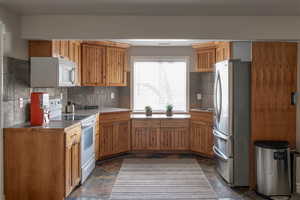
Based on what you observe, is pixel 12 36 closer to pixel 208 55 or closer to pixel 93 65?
pixel 93 65

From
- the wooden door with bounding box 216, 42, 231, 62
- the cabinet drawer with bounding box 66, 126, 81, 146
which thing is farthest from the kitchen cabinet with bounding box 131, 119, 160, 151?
the cabinet drawer with bounding box 66, 126, 81, 146

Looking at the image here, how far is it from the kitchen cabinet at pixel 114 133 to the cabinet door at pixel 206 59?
6.03ft

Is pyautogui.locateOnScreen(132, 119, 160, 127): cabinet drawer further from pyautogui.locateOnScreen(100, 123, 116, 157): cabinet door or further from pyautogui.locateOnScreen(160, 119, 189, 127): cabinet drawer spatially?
pyautogui.locateOnScreen(100, 123, 116, 157): cabinet door

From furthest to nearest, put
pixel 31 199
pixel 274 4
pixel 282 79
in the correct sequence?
pixel 282 79 < pixel 31 199 < pixel 274 4

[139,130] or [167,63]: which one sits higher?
[167,63]

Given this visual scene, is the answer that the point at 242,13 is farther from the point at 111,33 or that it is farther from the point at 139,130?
the point at 139,130

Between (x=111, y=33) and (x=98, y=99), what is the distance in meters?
2.72

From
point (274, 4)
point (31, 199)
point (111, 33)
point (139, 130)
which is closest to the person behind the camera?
point (274, 4)

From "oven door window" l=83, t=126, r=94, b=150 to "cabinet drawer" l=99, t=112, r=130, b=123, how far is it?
0.65 metres

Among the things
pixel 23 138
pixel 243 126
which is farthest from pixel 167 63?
pixel 23 138

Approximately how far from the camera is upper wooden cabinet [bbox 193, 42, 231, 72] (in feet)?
18.9

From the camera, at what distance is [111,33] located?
389 cm

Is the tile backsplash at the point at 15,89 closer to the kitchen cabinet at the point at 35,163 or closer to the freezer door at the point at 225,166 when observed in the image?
the kitchen cabinet at the point at 35,163

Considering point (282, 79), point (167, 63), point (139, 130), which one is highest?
point (167, 63)
